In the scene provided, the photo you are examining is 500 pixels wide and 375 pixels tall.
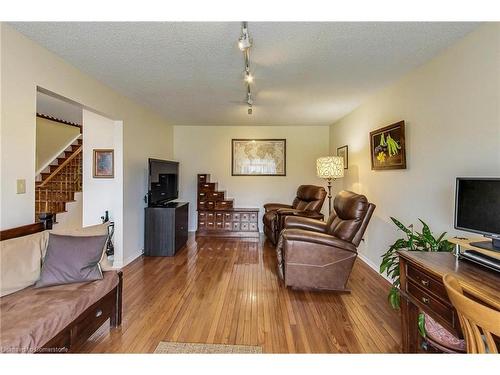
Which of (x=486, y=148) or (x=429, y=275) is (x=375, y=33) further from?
(x=429, y=275)

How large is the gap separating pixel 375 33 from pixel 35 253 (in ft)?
10.0

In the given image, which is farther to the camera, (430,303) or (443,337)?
(443,337)

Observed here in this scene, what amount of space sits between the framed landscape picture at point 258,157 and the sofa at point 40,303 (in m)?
3.88

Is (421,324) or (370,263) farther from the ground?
(421,324)

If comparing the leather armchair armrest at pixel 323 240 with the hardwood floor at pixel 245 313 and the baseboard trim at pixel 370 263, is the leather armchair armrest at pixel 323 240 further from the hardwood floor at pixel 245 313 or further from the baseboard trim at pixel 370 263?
the baseboard trim at pixel 370 263

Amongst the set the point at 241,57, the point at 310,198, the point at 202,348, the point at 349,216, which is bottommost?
the point at 202,348

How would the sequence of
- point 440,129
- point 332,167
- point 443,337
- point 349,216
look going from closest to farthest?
point 443,337
point 440,129
point 349,216
point 332,167

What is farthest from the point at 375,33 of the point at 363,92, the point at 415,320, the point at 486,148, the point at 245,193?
the point at 245,193

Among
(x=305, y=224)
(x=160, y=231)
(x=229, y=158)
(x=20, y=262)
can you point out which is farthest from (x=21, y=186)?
(x=229, y=158)

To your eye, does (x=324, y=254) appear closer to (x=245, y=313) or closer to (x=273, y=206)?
(x=245, y=313)

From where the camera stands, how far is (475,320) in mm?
875

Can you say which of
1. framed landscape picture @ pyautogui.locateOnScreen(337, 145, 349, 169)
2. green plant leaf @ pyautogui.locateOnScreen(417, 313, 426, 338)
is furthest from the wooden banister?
green plant leaf @ pyautogui.locateOnScreen(417, 313, 426, 338)

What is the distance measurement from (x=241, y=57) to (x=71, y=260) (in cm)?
224

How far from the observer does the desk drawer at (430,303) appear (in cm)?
122
